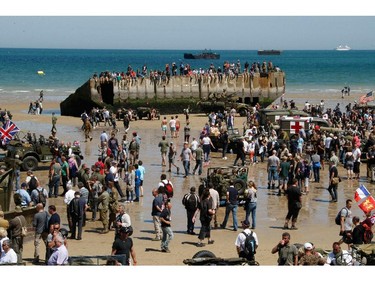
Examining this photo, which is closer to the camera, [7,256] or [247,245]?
[7,256]

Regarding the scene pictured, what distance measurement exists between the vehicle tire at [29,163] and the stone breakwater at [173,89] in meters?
21.8

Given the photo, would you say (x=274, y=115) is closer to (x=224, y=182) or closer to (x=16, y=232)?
(x=224, y=182)

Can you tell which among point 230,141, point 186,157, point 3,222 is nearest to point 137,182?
point 186,157

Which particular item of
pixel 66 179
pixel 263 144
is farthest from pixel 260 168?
pixel 66 179

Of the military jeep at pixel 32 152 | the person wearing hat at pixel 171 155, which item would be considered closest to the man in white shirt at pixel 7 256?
the military jeep at pixel 32 152

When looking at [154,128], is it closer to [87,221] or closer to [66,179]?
[66,179]

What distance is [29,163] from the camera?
28.6m

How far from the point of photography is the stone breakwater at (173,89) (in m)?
51.1

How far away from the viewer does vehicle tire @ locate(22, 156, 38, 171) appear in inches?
1122

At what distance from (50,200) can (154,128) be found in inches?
768

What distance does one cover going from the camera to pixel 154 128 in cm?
4300

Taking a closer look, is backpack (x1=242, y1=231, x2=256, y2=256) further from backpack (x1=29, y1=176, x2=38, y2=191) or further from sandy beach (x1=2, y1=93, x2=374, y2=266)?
backpack (x1=29, y1=176, x2=38, y2=191)

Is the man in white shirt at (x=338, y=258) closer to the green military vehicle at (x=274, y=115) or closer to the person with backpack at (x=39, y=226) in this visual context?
the person with backpack at (x=39, y=226)

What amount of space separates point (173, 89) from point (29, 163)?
25.2m
